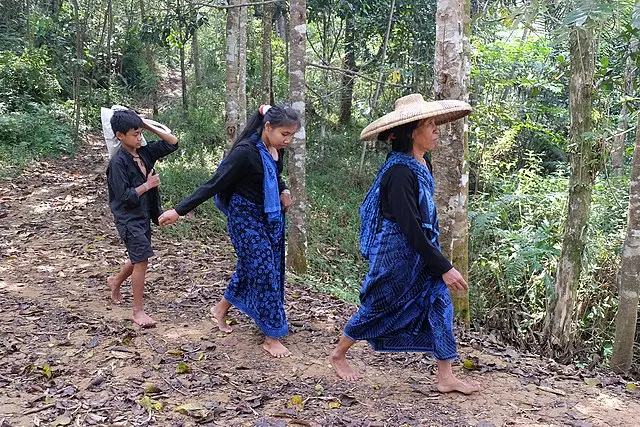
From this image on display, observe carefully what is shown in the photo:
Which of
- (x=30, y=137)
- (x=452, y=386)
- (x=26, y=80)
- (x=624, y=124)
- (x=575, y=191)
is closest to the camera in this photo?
(x=452, y=386)

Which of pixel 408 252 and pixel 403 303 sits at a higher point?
pixel 408 252

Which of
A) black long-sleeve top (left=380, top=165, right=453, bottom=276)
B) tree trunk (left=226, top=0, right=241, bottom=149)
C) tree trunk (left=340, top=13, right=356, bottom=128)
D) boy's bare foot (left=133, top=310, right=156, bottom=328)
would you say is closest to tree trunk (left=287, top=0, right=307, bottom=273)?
boy's bare foot (left=133, top=310, right=156, bottom=328)

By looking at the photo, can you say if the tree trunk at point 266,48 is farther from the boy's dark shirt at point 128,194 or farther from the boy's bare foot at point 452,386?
the boy's bare foot at point 452,386

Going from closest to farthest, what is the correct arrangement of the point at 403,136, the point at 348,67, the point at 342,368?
the point at 403,136
the point at 342,368
the point at 348,67

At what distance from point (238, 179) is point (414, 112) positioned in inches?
53.1

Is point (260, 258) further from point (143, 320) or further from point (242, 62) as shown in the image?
point (242, 62)

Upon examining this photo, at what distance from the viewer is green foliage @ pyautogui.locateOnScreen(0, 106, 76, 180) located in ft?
35.8

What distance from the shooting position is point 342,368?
3.72 m

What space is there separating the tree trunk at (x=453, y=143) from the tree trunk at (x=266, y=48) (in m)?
6.05

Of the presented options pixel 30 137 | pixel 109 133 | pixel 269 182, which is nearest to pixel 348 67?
pixel 30 137

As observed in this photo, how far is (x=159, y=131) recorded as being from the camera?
4.51 metres

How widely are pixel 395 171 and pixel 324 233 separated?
242 inches

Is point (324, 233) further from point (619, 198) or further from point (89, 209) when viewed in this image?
point (619, 198)

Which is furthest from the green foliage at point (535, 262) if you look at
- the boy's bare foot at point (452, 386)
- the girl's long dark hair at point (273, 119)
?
the girl's long dark hair at point (273, 119)
